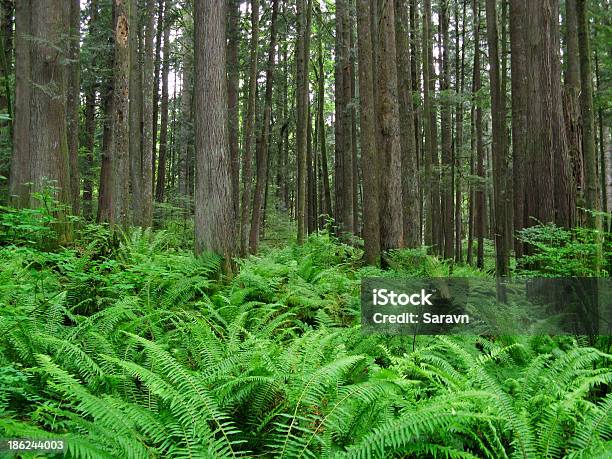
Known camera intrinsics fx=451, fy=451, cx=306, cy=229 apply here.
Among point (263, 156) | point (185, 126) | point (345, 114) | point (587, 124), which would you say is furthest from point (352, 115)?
point (185, 126)

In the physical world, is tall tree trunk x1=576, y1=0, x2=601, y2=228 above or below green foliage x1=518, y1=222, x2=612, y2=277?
above

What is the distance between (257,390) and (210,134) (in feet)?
14.3

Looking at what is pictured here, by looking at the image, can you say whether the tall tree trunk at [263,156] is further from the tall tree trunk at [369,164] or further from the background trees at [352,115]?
the tall tree trunk at [369,164]

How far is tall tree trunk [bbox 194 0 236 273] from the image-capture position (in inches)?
261

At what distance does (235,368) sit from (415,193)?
8.46m

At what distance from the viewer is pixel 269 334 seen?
4.67 meters

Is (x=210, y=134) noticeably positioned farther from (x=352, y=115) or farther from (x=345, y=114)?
(x=352, y=115)

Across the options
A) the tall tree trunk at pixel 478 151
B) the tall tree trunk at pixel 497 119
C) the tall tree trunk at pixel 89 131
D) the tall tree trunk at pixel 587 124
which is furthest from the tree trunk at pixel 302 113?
the tall tree trunk at pixel 587 124

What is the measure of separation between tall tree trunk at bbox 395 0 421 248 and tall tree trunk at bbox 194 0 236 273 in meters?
5.25

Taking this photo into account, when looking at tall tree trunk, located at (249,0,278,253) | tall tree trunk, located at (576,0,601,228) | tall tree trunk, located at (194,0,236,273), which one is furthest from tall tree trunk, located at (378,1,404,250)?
tall tree trunk, located at (249,0,278,253)

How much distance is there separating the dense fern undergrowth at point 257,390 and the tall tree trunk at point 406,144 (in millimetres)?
5794

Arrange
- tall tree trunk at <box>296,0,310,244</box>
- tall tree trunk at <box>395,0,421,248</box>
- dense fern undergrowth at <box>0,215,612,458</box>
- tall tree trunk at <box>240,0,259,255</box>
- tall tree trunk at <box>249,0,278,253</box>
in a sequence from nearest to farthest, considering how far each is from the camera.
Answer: dense fern undergrowth at <box>0,215,612,458</box> → tall tree trunk at <box>395,0,421,248</box> → tall tree trunk at <box>240,0,259,255</box> → tall tree trunk at <box>249,0,278,253</box> → tall tree trunk at <box>296,0,310,244</box>

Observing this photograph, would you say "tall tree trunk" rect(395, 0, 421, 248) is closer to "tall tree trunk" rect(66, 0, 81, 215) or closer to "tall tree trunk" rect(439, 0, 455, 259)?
"tall tree trunk" rect(439, 0, 455, 259)

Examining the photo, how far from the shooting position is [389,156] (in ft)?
31.1
